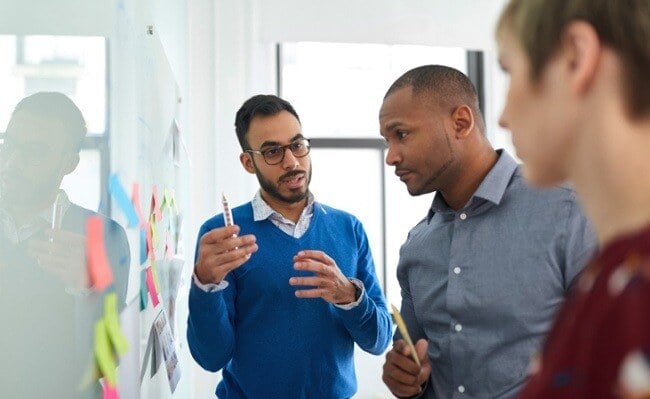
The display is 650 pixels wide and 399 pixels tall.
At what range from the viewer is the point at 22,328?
878 mm

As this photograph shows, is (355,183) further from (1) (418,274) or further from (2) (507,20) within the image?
(2) (507,20)

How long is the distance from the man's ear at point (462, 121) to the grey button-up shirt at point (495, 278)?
0.10m

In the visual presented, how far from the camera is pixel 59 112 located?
97cm

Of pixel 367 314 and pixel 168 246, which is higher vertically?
pixel 168 246

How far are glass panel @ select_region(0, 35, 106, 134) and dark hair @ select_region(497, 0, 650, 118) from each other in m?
0.57

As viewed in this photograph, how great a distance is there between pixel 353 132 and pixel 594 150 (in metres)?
3.62

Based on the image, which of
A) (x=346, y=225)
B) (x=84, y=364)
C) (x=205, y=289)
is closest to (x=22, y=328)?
(x=84, y=364)

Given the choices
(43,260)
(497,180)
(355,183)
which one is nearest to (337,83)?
(355,183)

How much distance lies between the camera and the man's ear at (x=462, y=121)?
1.71 meters

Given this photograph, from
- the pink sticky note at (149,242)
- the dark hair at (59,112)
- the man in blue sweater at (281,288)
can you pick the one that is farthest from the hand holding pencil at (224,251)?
the dark hair at (59,112)

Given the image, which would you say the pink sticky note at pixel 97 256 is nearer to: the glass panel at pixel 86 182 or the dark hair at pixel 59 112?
the glass panel at pixel 86 182

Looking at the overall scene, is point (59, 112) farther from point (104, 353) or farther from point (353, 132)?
point (353, 132)

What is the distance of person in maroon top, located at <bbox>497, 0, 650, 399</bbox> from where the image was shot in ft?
1.46

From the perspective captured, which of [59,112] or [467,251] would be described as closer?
[59,112]
